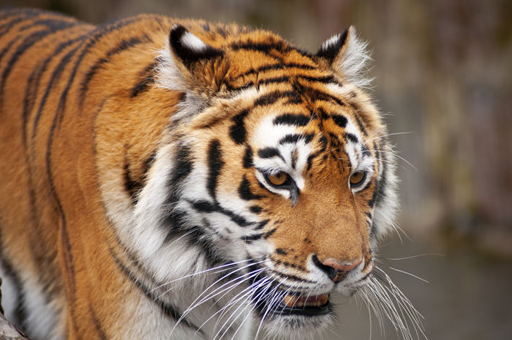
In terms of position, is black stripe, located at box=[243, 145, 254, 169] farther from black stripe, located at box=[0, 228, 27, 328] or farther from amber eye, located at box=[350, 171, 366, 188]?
black stripe, located at box=[0, 228, 27, 328]

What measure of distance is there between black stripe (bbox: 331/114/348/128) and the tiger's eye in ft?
0.80

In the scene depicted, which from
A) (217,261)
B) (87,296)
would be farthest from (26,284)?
(217,261)

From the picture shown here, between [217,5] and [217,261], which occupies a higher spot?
[217,5]

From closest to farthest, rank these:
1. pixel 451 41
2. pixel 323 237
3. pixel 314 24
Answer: pixel 323 237 < pixel 451 41 < pixel 314 24

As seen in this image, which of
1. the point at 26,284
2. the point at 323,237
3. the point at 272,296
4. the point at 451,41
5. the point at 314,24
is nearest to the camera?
the point at 323,237

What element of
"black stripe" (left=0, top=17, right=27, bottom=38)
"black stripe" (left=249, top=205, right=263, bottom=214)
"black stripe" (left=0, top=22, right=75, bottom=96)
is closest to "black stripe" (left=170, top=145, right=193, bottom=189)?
"black stripe" (left=249, top=205, right=263, bottom=214)

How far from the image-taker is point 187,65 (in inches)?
78.7

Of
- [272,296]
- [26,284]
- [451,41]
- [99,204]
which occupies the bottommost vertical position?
[26,284]


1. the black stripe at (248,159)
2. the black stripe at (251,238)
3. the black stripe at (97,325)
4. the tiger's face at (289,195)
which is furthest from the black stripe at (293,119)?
the black stripe at (97,325)

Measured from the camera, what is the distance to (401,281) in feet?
19.1

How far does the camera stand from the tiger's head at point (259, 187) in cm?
187

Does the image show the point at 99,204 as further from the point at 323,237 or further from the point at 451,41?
the point at 451,41

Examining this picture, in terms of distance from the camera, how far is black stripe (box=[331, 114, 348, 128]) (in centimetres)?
200

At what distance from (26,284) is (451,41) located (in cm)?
446
